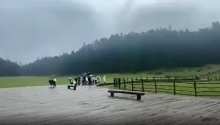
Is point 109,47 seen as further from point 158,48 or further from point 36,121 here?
point 36,121

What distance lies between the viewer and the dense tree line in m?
14.4

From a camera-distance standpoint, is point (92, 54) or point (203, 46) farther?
point (203, 46)

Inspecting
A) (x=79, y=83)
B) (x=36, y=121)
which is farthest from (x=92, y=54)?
(x=79, y=83)

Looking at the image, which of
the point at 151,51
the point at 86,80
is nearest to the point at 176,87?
the point at 151,51

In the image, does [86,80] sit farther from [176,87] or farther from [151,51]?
[176,87]

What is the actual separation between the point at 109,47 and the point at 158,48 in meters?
4.34

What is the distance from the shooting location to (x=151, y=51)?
17797 mm

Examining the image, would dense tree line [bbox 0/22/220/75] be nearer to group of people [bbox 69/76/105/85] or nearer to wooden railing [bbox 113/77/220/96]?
wooden railing [bbox 113/77/220/96]

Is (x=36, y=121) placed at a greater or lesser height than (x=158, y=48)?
lesser

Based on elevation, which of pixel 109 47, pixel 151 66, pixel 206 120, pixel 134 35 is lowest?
pixel 206 120

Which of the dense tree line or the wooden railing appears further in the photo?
the dense tree line

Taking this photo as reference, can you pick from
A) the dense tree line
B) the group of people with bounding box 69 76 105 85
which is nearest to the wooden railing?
the dense tree line

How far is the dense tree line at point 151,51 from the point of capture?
14414mm

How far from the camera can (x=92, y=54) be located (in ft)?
45.7
